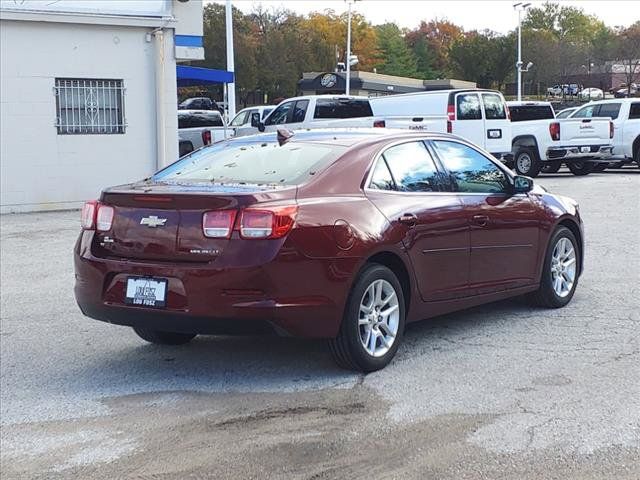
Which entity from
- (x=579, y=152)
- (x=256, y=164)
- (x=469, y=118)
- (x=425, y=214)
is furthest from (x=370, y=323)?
(x=579, y=152)

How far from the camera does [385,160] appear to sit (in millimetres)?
6188

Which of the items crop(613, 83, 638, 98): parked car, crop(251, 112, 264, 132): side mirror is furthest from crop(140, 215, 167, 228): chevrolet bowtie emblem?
crop(613, 83, 638, 98): parked car

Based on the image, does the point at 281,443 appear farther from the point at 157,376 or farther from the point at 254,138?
the point at 254,138

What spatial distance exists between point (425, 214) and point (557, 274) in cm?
204

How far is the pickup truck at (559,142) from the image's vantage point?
21.8m

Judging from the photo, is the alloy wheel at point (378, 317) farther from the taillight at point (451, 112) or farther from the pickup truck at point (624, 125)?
the pickup truck at point (624, 125)

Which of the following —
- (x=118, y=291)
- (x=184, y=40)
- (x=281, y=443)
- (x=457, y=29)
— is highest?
(x=457, y=29)

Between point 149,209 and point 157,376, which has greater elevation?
point 149,209

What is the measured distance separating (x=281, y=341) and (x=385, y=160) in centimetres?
158

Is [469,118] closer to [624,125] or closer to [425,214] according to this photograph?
[624,125]

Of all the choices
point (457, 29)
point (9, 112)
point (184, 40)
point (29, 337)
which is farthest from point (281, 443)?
point (457, 29)

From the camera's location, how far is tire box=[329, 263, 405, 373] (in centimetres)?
Result: 549

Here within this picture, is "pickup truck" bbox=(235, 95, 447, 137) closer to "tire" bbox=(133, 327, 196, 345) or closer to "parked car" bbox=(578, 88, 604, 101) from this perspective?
"tire" bbox=(133, 327, 196, 345)

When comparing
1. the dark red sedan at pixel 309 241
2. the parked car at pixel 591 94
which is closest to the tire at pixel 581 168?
the dark red sedan at pixel 309 241
